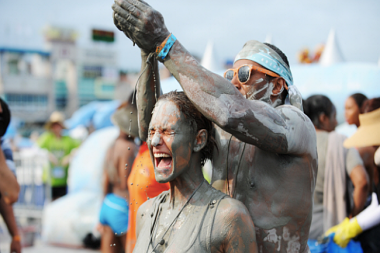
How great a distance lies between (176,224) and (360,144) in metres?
2.78

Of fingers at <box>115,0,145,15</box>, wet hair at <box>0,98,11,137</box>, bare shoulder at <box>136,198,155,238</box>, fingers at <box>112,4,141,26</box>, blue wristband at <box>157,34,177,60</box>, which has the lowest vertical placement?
wet hair at <box>0,98,11,137</box>

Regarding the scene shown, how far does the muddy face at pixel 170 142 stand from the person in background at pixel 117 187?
274 centimetres

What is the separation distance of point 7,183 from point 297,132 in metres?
2.78

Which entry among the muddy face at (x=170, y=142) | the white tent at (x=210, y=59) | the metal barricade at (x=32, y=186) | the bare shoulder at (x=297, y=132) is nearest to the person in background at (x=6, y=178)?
the muddy face at (x=170, y=142)

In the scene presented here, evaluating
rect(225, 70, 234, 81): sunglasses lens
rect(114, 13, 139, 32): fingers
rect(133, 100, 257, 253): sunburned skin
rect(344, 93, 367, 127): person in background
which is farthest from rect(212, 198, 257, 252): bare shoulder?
rect(344, 93, 367, 127): person in background

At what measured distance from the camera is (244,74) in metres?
1.76

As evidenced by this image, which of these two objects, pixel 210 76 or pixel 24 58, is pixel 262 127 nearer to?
pixel 210 76

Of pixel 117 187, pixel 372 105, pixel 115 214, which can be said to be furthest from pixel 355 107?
pixel 115 214

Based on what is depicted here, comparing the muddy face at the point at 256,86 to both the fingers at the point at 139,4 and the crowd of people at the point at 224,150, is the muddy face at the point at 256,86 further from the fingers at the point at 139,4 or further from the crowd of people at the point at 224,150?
the fingers at the point at 139,4

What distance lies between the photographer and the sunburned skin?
1482mm

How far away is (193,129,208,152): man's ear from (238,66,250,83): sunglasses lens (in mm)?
329

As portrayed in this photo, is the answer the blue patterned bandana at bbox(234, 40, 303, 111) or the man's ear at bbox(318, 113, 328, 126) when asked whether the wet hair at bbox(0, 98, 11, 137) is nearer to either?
the blue patterned bandana at bbox(234, 40, 303, 111)

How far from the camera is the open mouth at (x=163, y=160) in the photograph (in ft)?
5.09

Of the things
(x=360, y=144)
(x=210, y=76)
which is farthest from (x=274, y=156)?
(x=360, y=144)
